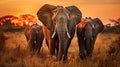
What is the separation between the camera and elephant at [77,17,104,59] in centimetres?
538

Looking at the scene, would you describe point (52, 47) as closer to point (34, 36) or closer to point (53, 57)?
point (53, 57)

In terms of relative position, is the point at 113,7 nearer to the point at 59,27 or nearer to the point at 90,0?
the point at 90,0

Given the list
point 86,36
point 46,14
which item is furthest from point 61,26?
point 86,36

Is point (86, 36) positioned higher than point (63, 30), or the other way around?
point (63, 30)

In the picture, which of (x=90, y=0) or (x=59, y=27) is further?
(x=90, y=0)

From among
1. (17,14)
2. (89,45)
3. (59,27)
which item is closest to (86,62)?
(89,45)

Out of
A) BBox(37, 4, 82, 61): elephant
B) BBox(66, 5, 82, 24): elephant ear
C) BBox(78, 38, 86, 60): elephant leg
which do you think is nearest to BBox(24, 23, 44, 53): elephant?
BBox(37, 4, 82, 61): elephant

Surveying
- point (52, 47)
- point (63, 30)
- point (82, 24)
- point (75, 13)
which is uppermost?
point (75, 13)

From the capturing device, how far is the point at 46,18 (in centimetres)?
493

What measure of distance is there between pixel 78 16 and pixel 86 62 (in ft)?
1.95

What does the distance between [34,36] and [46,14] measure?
0.95m

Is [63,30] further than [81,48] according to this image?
No

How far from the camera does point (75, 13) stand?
5.04m

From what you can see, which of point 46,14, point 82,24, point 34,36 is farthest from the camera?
point 34,36
